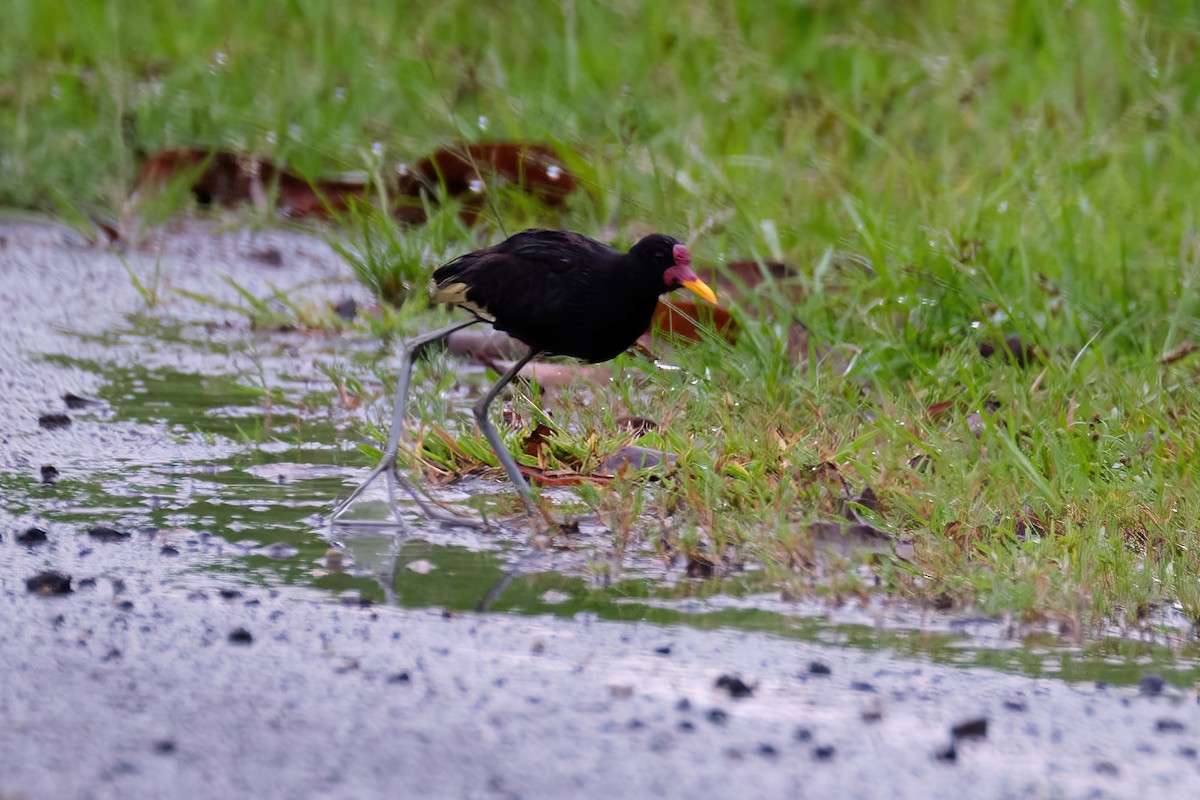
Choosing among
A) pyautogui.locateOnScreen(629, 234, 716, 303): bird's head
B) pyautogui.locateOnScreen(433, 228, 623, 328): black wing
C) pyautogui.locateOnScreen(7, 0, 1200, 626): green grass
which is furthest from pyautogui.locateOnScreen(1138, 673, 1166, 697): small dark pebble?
pyautogui.locateOnScreen(433, 228, 623, 328): black wing

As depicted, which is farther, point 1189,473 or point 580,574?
point 1189,473

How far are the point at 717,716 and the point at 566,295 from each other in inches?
61.7

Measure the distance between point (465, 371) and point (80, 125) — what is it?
10.7 feet

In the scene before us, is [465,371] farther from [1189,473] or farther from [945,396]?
[1189,473]

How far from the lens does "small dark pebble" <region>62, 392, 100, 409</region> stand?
16.4ft

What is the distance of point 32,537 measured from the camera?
3.74 metres

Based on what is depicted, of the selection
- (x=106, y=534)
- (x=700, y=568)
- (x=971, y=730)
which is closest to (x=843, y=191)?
(x=700, y=568)

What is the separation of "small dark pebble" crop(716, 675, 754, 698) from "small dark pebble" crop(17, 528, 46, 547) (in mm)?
1594

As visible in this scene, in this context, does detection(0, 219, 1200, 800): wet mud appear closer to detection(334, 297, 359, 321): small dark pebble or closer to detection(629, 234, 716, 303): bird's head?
detection(629, 234, 716, 303): bird's head

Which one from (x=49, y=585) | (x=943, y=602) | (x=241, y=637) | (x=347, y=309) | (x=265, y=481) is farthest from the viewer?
(x=347, y=309)

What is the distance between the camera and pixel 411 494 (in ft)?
13.9

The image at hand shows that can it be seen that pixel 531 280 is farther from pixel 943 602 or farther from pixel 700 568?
pixel 943 602

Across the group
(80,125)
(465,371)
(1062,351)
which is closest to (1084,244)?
(1062,351)

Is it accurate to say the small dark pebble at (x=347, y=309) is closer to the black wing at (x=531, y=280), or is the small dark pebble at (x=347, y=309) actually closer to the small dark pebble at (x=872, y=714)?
the black wing at (x=531, y=280)
